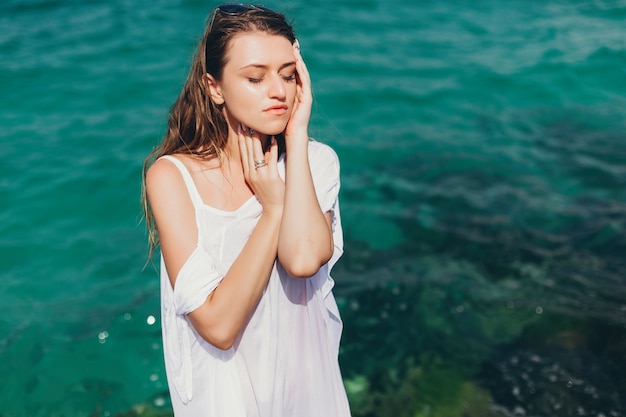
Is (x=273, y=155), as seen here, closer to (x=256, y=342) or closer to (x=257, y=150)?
(x=257, y=150)

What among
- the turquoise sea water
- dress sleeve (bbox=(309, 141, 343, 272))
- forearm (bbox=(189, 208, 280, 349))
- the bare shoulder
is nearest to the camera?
forearm (bbox=(189, 208, 280, 349))

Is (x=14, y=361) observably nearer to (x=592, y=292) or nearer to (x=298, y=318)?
(x=298, y=318)

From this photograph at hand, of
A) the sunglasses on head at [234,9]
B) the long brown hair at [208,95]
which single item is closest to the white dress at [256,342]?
the long brown hair at [208,95]

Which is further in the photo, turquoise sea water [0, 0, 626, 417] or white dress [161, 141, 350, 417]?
turquoise sea water [0, 0, 626, 417]

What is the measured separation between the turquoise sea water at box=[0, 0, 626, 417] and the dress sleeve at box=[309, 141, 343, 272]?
960mm

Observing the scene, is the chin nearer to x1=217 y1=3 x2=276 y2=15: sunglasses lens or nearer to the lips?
the lips

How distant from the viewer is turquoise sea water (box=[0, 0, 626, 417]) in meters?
5.61

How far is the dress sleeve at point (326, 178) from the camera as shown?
2.94m

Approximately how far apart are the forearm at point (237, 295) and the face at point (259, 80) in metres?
0.48

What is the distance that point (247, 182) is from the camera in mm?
2908

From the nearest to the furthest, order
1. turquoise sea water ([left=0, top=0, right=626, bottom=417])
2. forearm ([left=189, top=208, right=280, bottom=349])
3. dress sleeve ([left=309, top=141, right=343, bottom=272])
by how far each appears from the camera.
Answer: forearm ([left=189, top=208, right=280, bottom=349]), dress sleeve ([left=309, top=141, right=343, bottom=272]), turquoise sea water ([left=0, top=0, right=626, bottom=417])

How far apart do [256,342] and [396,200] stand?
16.8 ft

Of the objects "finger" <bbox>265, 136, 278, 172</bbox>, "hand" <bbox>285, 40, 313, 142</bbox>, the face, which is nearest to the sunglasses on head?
the face

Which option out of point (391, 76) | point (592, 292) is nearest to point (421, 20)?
point (391, 76)
